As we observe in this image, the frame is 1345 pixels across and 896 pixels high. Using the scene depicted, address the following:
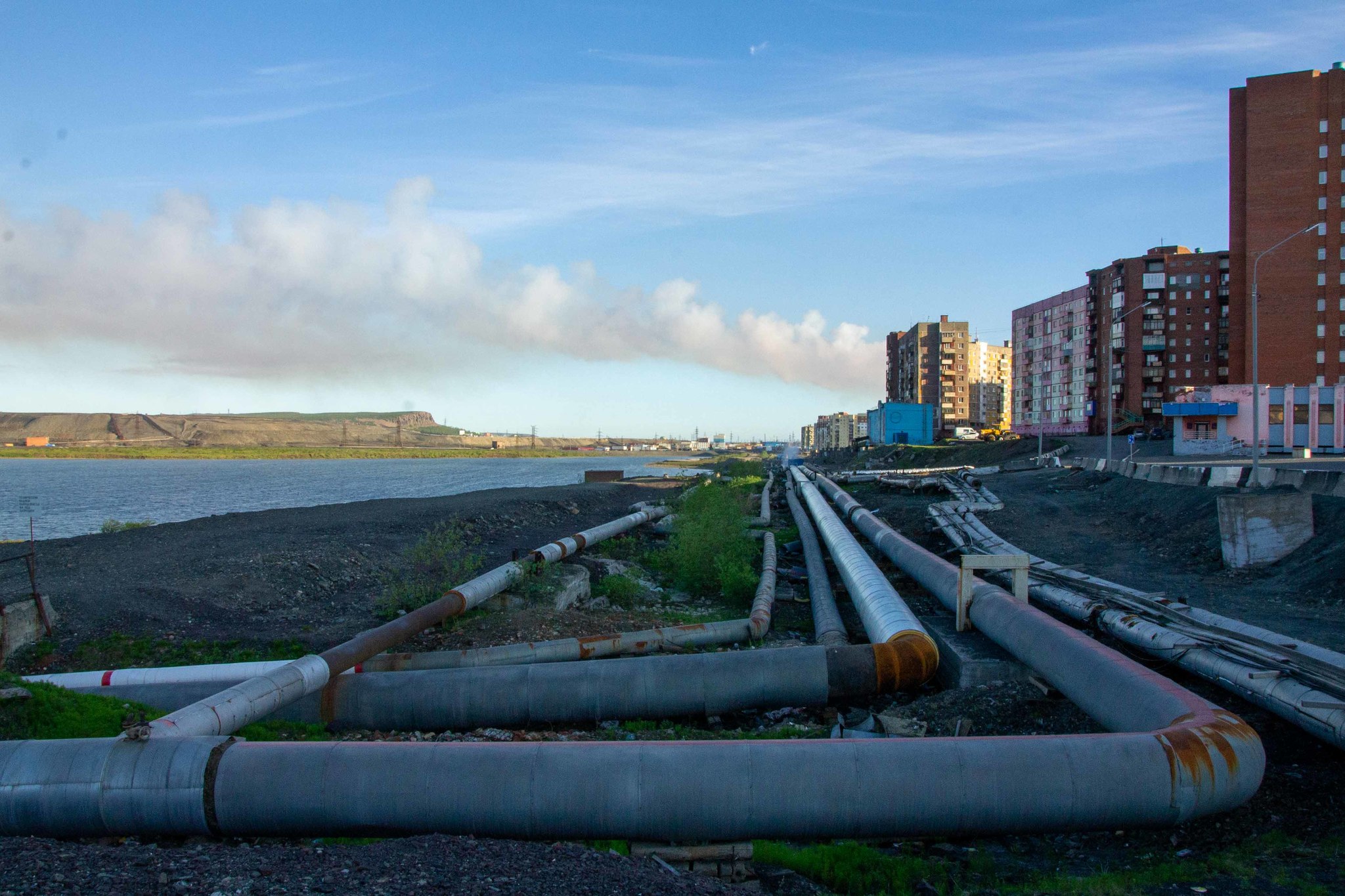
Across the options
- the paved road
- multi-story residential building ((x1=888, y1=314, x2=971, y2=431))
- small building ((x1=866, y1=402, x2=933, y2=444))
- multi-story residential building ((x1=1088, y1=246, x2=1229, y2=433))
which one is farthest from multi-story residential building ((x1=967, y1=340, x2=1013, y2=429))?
the paved road

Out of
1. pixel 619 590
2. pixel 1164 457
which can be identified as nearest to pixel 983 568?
pixel 619 590

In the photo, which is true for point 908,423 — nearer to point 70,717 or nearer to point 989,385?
point 989,385

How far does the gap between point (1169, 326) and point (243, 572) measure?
9228cm

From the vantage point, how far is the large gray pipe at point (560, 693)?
9461 mm

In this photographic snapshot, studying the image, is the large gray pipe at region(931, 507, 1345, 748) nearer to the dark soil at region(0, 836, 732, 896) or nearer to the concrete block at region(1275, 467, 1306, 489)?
the dark soil at region(0, 836, 732, 896)

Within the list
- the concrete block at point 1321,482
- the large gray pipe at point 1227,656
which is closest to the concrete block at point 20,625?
the large gray pipe at point 1227,656

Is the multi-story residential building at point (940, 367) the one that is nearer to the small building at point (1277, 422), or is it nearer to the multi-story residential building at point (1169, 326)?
the multi-story residential building at point (1169, 326)

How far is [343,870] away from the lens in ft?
15.4

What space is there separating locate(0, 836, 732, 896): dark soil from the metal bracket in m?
7.53

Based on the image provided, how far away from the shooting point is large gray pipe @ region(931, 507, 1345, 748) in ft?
21.7

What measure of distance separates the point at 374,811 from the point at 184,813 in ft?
5.18

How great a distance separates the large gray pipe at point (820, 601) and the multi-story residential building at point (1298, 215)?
202 feet

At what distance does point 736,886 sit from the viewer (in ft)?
17.5

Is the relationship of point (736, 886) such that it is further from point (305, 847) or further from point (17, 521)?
point (17, 521)
